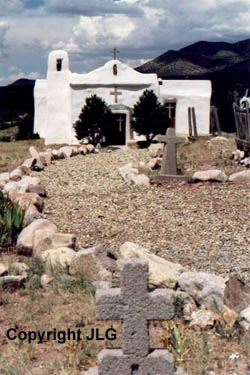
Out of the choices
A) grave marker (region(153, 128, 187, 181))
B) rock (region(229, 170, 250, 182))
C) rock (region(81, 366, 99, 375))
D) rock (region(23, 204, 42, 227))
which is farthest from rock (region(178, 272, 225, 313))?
grave marker (region(153, 128, 187, 181))

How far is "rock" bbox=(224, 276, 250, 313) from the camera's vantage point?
500cm

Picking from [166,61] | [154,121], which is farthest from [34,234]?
[166,61]

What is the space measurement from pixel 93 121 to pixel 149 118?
Answer: 2290 millimetres

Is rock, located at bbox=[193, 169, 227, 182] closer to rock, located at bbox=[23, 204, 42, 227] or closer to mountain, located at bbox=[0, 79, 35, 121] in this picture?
rock, located at bbox=[23, 204, 42, 227]

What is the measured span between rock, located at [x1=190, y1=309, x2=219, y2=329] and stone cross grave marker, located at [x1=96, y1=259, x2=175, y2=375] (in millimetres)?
1049

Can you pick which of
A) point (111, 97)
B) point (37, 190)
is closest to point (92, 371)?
point (37, 190)

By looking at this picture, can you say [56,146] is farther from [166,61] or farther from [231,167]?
[166,61]

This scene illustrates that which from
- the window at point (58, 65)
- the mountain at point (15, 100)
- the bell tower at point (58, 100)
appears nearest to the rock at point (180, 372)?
the bell tower at point (58, 100)

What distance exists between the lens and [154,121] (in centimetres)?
2241

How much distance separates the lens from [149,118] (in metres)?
22.4

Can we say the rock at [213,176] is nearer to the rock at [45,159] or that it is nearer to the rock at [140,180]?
the rock at [140,180]

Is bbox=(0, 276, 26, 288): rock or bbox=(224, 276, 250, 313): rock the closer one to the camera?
bbox=(224, 276, 250, 313): rock

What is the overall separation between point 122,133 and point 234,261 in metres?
17.5

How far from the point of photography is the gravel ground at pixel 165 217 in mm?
7266
